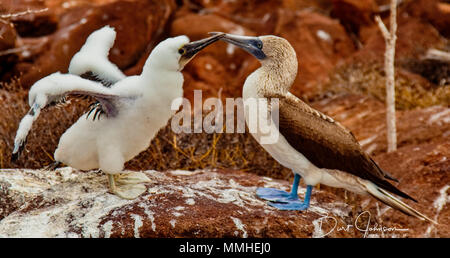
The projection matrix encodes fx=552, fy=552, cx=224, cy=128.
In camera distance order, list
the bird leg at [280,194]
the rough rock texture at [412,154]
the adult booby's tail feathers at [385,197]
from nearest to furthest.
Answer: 1. the adult booby's tail feathers at [385,197]
2. the bird leg at [280,194]
3. the rough rock texture at [412,154]

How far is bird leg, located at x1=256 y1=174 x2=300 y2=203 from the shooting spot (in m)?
3.80

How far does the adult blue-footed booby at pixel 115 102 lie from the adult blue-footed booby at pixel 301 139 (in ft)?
1.20

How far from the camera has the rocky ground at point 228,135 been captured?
3510 millimetres

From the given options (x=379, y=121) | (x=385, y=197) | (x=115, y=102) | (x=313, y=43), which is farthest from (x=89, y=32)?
(x=385, y=197)

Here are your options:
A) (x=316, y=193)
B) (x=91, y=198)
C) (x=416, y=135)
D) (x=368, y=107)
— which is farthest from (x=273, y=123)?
(x=368, y=107)

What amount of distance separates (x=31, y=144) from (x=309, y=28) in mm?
6682

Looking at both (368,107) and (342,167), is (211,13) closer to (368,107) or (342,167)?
(368,107)

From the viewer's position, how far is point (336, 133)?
12.1 feet

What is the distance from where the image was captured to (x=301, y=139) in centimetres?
354

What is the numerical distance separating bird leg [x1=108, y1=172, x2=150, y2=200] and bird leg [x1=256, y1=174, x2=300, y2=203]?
819mm

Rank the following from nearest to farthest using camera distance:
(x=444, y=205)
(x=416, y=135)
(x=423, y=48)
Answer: (x=444, y=205) < (x=416, y=135) < (x=423, y=48)
